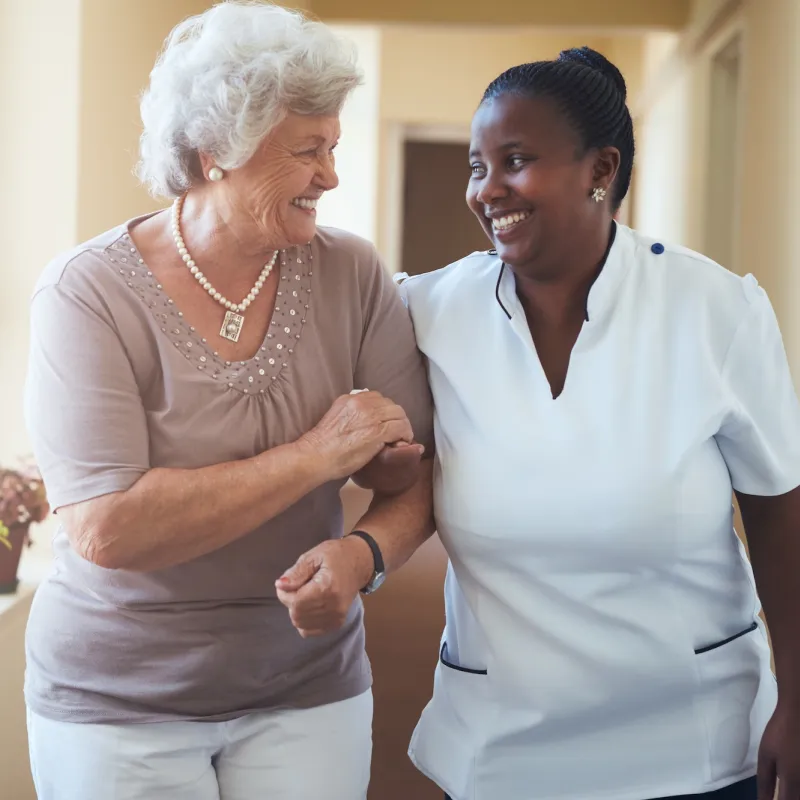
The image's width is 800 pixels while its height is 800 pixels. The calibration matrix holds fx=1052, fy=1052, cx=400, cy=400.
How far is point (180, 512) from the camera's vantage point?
1.30 m

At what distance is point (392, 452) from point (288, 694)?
14.4 inches

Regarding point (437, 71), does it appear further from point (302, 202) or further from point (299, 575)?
point (299, 575)

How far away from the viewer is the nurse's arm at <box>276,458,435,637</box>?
1.29m

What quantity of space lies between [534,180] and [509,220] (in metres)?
0.07

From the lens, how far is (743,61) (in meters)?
4.88

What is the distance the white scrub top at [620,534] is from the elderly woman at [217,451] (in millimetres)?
140

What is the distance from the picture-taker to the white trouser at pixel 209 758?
4.54 ft

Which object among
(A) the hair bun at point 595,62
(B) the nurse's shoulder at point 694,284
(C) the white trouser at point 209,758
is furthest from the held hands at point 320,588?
(A) the hair bun at point 595,62

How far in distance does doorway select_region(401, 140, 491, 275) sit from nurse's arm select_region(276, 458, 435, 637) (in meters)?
9.01

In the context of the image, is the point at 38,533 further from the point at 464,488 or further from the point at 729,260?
the point at 729,260

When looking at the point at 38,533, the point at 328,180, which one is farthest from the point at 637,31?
the point at 328,180

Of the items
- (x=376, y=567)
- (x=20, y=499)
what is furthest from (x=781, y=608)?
(x=20, y=499)

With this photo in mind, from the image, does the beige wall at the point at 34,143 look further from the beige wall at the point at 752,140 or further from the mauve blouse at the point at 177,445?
the beige wall at the point at 752,140

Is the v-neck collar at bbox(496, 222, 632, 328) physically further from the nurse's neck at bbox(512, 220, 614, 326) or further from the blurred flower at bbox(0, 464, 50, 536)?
the blurred flower at bbox(0, 464, 50, 536)
